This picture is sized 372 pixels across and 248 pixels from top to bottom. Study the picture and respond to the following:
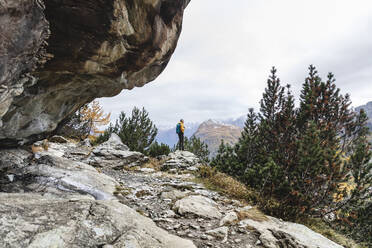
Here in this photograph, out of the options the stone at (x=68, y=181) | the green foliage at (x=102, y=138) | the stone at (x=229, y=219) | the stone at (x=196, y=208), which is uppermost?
the green foliage at (x=102, y=138)

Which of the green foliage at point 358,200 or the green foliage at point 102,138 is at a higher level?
the green foliage at point 102,138

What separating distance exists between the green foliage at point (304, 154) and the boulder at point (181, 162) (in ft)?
6.13

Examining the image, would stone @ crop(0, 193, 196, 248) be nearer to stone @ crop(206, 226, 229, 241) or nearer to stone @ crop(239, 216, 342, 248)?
stone @ crop(206, 226, 229, 241)

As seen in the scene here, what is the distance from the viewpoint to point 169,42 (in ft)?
22.9

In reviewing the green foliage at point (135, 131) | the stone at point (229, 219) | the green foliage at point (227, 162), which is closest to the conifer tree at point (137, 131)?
the green foliage at point (135, 131)

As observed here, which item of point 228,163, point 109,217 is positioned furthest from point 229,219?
point 228,163

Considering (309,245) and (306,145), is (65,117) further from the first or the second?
(306,145)

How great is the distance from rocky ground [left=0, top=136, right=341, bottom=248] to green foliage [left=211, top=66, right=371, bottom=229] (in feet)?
7.03

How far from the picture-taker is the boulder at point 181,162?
1261cm

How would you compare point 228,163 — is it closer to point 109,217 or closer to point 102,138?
point 109,217

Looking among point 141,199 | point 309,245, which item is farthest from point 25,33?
point 309,245

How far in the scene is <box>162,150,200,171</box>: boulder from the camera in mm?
12612

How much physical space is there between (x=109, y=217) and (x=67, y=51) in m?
3.96

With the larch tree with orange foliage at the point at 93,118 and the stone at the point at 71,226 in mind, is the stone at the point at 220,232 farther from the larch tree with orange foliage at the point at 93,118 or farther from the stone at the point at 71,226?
the larch tree with orange foliage at the point at 93,118
